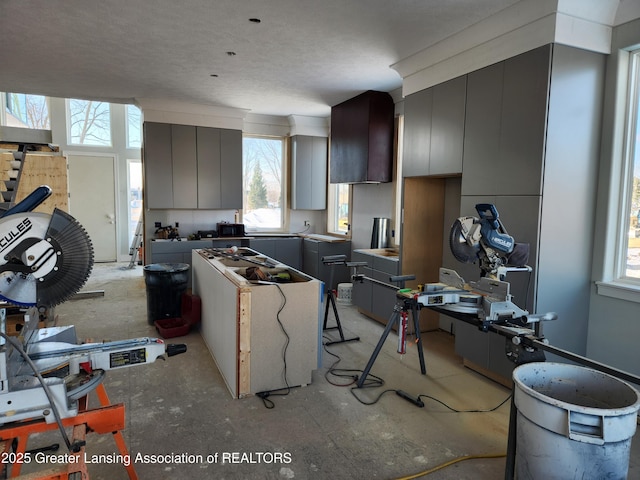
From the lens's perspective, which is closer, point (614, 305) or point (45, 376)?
point (45, 376)

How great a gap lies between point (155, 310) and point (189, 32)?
2.86m

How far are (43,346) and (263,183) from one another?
5.79 m

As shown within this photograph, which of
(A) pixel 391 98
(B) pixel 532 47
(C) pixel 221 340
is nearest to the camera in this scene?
(B) pixel 532 47

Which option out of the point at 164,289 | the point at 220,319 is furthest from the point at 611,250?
the point at 164,289

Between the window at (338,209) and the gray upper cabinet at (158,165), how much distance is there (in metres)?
2.67

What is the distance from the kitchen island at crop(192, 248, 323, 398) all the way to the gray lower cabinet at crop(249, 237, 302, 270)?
3.08 meters

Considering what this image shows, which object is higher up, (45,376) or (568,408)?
(45,376)

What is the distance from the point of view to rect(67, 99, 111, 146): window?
8.02 metres

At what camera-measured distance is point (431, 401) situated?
2975 millimetres

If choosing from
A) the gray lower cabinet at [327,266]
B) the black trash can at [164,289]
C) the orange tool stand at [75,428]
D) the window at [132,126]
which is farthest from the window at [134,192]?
the orange tool stand at [75,428]

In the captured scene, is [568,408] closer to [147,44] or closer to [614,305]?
[614,305]

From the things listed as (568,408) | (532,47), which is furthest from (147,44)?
(568,408)

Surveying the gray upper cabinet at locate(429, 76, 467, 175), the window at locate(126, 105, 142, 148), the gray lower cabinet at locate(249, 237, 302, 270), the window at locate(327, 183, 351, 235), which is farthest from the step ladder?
the gray upper cabinet at locate(429, 76, 467, 175)

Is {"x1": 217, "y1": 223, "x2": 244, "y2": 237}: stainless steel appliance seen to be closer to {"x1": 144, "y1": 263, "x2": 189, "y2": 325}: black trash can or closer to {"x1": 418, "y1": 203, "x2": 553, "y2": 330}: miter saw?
Result: {"x1": 144, "y1": 263, "x2": 189, "y2": 325}: black trash can
